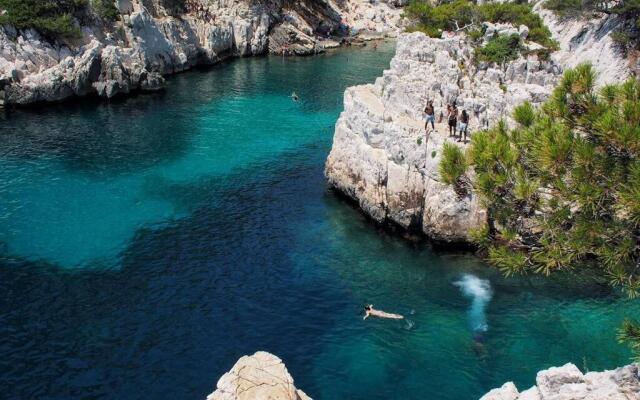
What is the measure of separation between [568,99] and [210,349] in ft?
71.4

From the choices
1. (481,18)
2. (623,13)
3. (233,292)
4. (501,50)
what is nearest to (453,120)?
(501,50)

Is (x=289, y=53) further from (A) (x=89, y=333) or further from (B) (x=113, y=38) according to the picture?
(A) (x=89, y=333)

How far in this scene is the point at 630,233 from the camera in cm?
1784

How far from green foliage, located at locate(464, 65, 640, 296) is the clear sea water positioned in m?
12.6

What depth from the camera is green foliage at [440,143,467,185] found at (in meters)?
20.6

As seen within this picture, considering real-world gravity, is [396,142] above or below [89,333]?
above

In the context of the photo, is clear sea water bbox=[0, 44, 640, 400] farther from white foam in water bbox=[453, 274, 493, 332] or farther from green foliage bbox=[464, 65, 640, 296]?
green foliage bbox=[464, 65, 640, 296]

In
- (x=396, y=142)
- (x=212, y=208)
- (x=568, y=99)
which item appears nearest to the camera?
(x=568, y=99)

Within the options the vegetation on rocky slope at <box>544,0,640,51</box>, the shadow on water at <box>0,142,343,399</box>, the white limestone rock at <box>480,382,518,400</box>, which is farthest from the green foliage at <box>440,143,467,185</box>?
the vegetation on rocky slope at <box>544,0,640,51</box>

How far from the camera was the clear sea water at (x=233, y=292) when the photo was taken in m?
30.3

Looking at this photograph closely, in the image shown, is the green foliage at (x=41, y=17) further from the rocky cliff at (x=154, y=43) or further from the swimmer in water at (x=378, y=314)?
the swimmer in water at (x=378, y=314)

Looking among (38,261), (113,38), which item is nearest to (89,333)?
(38,261)

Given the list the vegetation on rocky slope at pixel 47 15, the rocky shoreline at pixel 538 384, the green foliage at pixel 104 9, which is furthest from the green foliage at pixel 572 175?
the green foliage at pixel 104 9

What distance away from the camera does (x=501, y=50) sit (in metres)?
51.6
